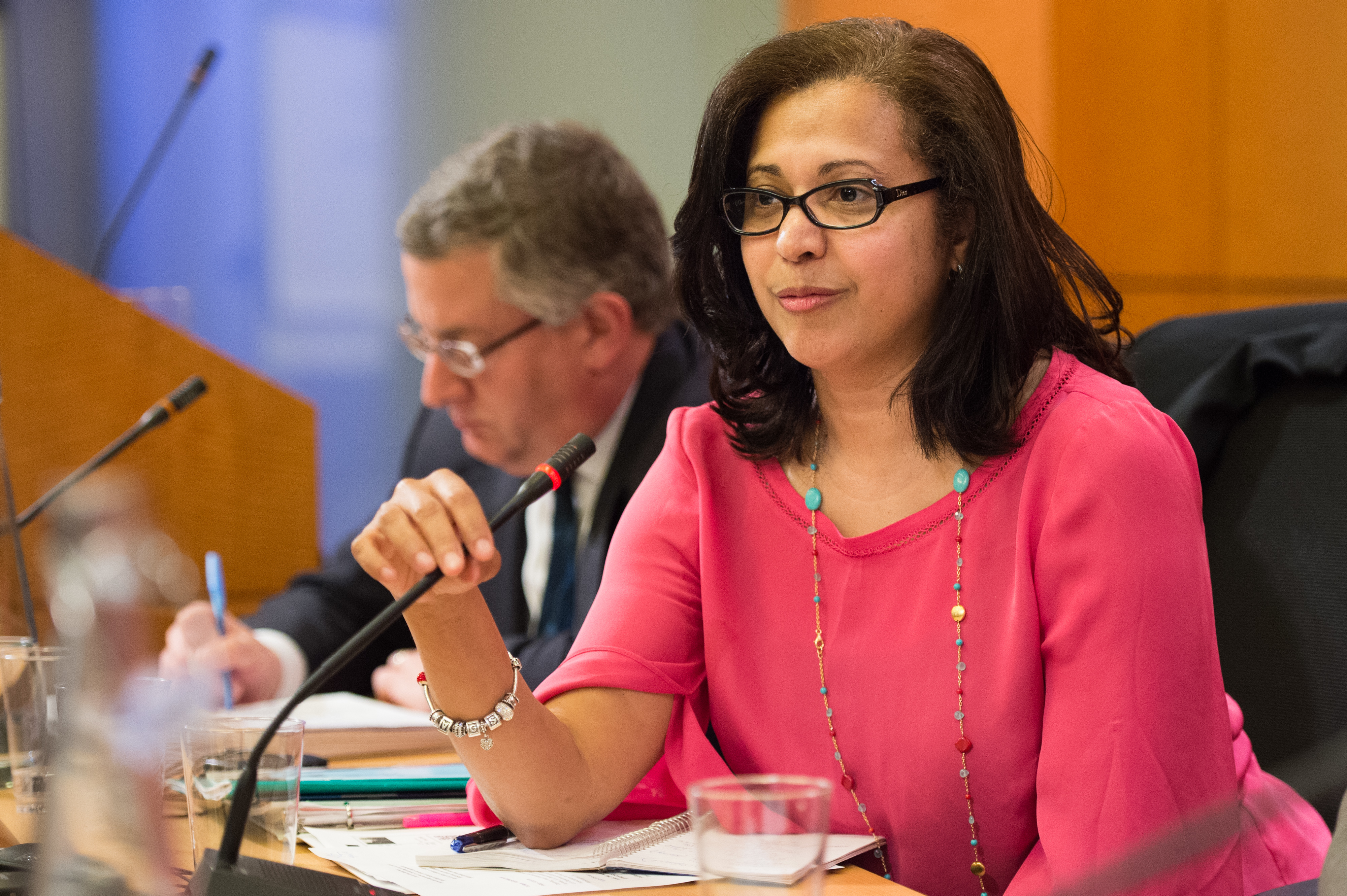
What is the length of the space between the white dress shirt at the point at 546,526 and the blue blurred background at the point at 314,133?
5.40ft

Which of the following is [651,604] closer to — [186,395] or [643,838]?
[643,838]

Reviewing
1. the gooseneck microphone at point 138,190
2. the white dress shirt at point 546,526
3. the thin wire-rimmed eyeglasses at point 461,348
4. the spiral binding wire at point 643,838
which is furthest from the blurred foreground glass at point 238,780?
the gooseneck microphone at point 138,190

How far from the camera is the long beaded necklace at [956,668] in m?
1.10

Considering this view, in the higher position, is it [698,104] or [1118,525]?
[698,104]

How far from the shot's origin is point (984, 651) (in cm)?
111

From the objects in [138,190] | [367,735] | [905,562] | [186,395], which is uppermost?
[138,190]

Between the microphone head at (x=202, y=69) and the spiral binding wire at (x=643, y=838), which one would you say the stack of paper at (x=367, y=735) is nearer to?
the spiral binding wire at (x=643, y=838)

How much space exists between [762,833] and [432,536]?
0.40 meters

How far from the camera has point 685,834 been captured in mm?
1023

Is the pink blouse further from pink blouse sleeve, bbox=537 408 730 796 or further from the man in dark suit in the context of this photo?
the man in dark suit

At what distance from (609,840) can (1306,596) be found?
824mm

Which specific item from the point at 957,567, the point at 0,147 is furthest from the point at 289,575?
the point at 0,147

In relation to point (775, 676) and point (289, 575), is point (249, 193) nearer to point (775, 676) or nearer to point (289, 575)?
point (289, 575)

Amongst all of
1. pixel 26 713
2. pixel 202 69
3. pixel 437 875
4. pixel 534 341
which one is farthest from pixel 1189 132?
pixel 202 69
